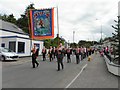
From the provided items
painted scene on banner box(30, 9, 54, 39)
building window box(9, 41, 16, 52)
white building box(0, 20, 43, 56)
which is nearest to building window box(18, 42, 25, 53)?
white building box(0, 20, 43, 56)

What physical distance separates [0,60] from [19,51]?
37.2ft

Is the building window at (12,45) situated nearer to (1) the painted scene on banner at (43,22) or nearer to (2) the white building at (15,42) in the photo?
(2) the white building at (15,42)

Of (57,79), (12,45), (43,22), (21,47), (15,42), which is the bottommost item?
(57,79)

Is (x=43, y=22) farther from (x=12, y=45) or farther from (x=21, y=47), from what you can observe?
(x=21, y=47)

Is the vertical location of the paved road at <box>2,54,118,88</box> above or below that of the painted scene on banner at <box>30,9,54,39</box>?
below

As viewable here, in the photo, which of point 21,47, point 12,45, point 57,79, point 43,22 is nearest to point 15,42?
point 12,45

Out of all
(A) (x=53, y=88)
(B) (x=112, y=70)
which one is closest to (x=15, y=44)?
(B) (x=112, y=70)

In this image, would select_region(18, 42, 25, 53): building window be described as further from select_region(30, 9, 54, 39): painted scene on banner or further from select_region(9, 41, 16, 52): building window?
select_region(30, 9, 54, 39): painted scene on banner

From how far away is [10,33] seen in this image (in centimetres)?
3700

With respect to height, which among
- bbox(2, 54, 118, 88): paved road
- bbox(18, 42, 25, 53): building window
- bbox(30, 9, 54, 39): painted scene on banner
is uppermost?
bbox(30, 9, 54, 39): painted scene on banner

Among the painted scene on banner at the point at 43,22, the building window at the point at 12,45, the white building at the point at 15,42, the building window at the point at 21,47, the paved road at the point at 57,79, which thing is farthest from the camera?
the building window at the point at 21,47

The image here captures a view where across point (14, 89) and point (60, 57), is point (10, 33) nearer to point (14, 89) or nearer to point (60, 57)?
point (60, 57)

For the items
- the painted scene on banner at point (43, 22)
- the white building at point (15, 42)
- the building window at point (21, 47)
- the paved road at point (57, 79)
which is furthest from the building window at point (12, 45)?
the paved road at point (57, 79)

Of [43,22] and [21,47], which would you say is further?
[21,47]
